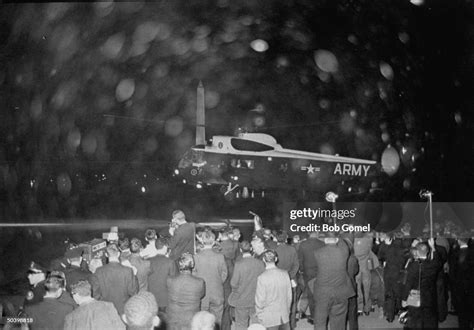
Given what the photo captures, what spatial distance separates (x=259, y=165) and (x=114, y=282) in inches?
572

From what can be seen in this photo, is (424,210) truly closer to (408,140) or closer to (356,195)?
(408,140)

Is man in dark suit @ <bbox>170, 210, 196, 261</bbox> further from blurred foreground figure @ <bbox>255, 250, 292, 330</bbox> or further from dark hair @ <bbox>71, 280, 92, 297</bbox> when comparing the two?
dark hair @ <bbox>71, 280, 92, 297</bbox>

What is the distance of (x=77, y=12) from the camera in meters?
11.2

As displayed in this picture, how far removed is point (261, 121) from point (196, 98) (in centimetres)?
341

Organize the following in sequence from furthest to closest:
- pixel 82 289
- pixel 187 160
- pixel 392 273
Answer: pixel 187 160 → pixel 392 273 → pixel 82 289

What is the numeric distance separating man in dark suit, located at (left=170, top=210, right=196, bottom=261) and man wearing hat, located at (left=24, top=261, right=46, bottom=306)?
217 cm

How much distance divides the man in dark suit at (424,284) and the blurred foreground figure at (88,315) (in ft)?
12.1

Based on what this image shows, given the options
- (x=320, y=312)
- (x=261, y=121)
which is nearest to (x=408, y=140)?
(x=261, y=121)

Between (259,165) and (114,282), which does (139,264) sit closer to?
(114,282)

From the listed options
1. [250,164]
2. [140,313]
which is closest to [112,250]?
[140,313]

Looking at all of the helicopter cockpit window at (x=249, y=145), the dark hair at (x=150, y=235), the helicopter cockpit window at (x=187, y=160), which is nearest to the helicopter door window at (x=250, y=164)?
the helicopter cockpit window at (x=249, y=145)

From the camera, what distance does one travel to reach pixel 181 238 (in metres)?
6.61

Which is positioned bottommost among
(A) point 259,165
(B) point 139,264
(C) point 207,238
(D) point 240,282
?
(D) point 240,282

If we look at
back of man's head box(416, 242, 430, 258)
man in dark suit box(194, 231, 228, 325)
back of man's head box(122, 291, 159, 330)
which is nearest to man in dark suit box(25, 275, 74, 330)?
back of man's head box(122, 291, 159, 330)
